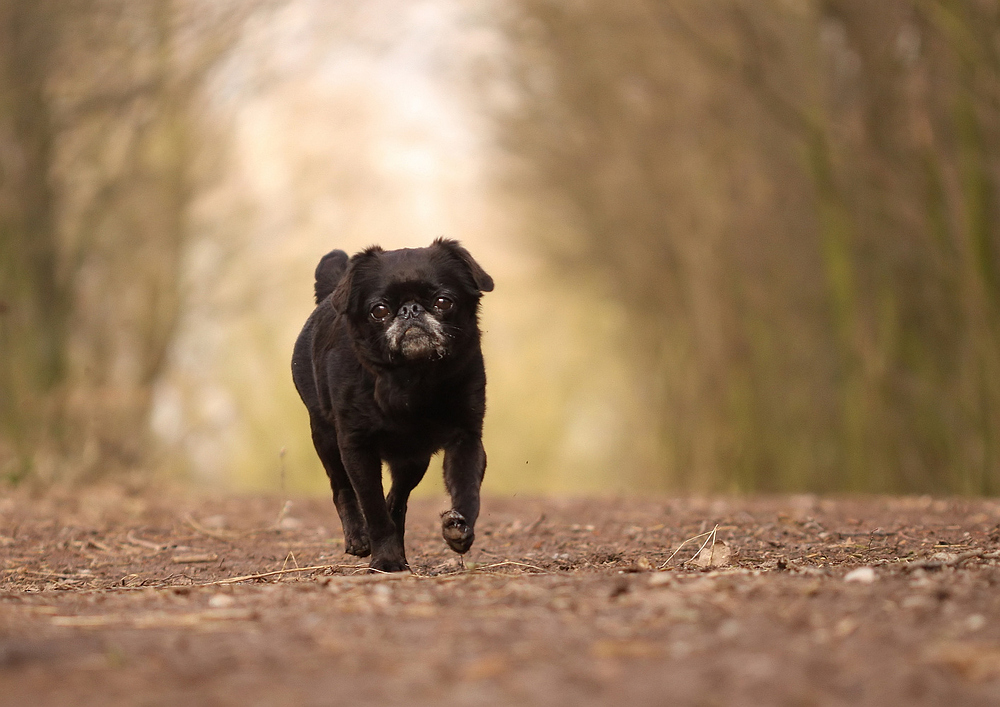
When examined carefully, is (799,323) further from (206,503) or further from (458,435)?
(458,435)

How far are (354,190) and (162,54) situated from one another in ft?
23.5

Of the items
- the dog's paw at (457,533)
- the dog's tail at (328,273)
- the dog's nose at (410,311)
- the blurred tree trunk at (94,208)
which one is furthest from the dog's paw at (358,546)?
the blurred tree trunk at (94,208)

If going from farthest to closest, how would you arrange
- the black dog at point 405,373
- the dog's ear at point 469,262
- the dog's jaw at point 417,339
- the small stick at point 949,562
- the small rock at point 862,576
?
1. the dog's ear at point 469,262
2. the black dog at point 405,373
3. the dog's jaw at point 417,339
4. the small stick at point 949,562
5. the small rock at point 862,576

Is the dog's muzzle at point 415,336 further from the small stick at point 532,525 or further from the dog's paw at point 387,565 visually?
the small stick at point 532,525

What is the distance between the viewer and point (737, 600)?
404 centimetres

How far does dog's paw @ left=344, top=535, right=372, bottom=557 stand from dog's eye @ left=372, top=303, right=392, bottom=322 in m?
1.36

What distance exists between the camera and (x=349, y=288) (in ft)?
18.9

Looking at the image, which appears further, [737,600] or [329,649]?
[737,600]

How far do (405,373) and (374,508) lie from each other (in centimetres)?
66

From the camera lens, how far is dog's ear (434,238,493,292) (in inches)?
230

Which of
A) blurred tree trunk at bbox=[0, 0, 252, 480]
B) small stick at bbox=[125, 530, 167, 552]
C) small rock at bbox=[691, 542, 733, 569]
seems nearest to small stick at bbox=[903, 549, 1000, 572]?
small rock at bbox=[691, 542, 733, 569]

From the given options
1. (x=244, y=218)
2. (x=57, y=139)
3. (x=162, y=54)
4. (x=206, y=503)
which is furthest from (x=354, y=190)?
(x=206, y=503)

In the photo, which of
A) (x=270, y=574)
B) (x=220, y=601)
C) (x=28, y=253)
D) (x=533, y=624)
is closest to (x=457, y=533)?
(x=270, y=574)

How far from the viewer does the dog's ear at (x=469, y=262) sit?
5832 mm
